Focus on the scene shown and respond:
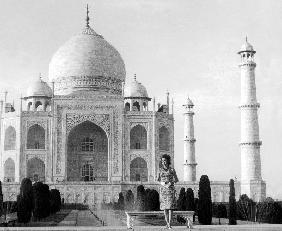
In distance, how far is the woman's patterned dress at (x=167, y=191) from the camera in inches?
387

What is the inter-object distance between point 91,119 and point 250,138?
9368mm

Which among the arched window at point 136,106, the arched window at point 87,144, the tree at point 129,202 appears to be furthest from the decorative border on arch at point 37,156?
the tree at point 129,202

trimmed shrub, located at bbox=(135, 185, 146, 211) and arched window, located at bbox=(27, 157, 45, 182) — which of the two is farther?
arched window, located at bbox=(27, 157, 45, 182)

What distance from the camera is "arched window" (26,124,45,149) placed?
33.5 metres

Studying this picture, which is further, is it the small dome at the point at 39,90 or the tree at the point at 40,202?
the small dome at the point at 39,90

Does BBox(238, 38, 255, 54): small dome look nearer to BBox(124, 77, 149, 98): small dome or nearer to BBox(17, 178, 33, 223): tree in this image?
BBox(124, 77, 149, 98): small dome

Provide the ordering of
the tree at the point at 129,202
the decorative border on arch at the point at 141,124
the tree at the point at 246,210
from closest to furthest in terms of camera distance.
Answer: the tree at the point at 246,210, the tree at the point at 129,202, the decorative border on arch at the point at 141,124

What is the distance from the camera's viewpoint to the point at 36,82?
36.0 metres

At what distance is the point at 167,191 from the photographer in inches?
388

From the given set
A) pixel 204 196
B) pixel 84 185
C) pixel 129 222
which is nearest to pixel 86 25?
pixel 84 185

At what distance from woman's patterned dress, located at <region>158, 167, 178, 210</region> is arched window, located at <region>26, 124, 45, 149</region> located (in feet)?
79.1

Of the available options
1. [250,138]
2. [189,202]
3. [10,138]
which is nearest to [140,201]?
[189,202]

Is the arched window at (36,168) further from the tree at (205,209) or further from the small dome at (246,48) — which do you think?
the tree at (205,209)

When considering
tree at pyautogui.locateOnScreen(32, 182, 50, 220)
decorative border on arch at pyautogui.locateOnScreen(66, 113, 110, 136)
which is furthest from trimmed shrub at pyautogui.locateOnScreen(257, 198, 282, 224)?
decorative border on arch at pyautogui.locateOnScreen(66, 113, 110, 136)
